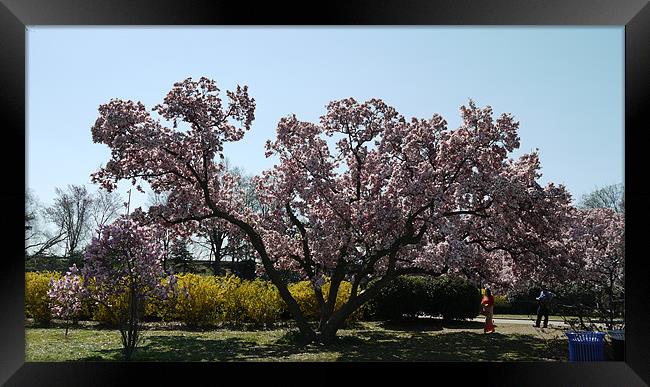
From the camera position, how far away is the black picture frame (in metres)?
5.57

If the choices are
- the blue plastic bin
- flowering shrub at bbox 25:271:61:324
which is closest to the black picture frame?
the blue plastic bin

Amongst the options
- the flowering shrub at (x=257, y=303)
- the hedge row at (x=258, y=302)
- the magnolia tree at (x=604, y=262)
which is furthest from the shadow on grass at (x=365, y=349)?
the flowering shrub at (x=257, y=303)

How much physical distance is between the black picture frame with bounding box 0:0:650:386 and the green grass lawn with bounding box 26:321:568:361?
6.30 ft

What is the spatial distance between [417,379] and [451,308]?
6.72 meters

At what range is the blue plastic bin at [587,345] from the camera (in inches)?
293

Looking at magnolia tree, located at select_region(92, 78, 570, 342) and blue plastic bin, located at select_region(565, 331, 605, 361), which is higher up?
magnolia tree, located at select_region(92, 78, 570, 342)

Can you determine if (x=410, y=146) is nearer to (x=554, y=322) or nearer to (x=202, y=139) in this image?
(x=202, y=139)

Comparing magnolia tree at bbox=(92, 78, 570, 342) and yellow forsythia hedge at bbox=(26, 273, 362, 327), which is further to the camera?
yellow forsythia hedge at bbox=(26, 273, 362, 327)

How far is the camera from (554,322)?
44.0ft

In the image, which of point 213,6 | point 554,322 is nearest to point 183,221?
point 213,6

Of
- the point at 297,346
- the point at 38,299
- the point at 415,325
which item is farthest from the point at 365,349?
the point at 38,299

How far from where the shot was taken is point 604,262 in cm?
984

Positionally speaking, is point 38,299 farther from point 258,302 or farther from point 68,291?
point 68,291

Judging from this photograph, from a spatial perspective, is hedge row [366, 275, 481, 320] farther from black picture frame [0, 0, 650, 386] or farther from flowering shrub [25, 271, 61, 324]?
flowering shrub [25, 271, 61, 324]
